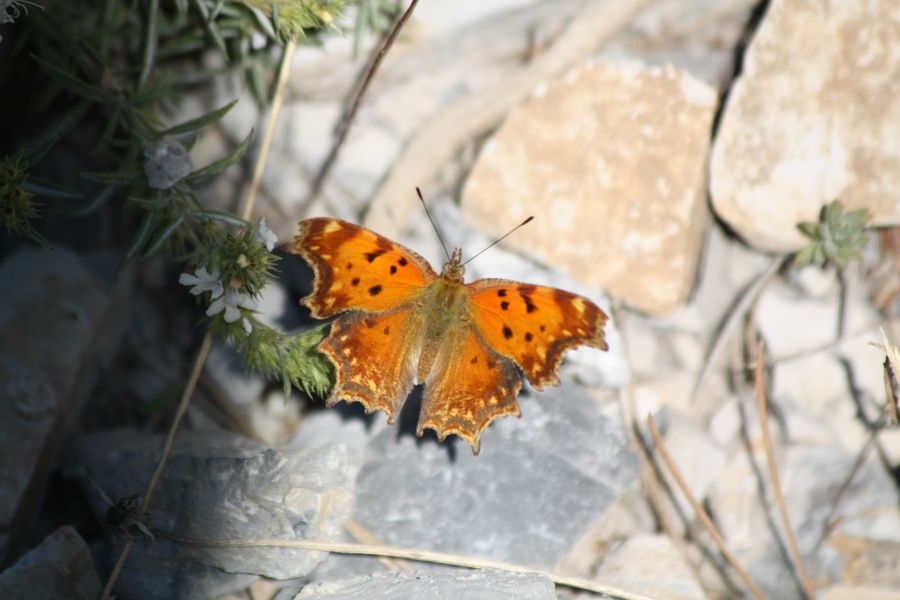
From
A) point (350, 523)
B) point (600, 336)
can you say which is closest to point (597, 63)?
point (600, 336)

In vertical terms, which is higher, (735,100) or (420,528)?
(735,100)

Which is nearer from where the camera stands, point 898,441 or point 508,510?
point 508,510

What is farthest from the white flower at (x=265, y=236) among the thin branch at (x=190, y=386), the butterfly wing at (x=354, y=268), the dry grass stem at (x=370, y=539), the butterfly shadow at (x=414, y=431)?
the dry grass stem at (x=370, y=539)

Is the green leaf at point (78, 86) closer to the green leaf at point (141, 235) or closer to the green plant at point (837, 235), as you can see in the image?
the green leaf at point (141, 235)

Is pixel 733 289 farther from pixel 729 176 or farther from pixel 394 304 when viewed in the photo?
pixel 394 304

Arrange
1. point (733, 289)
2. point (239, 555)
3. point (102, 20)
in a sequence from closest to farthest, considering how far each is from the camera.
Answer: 1. point (239, 555)
2. point (102, 20)
3. point (733, 289)

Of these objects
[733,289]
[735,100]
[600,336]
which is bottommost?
[600,336]

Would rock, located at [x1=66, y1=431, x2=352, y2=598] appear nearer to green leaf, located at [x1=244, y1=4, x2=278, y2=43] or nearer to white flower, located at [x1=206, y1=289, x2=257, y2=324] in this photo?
white flower, located at [x1=206, y1=289, x2=257, y2=324]

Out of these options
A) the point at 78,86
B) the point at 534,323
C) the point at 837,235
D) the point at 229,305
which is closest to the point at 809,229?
the point at 837,235
